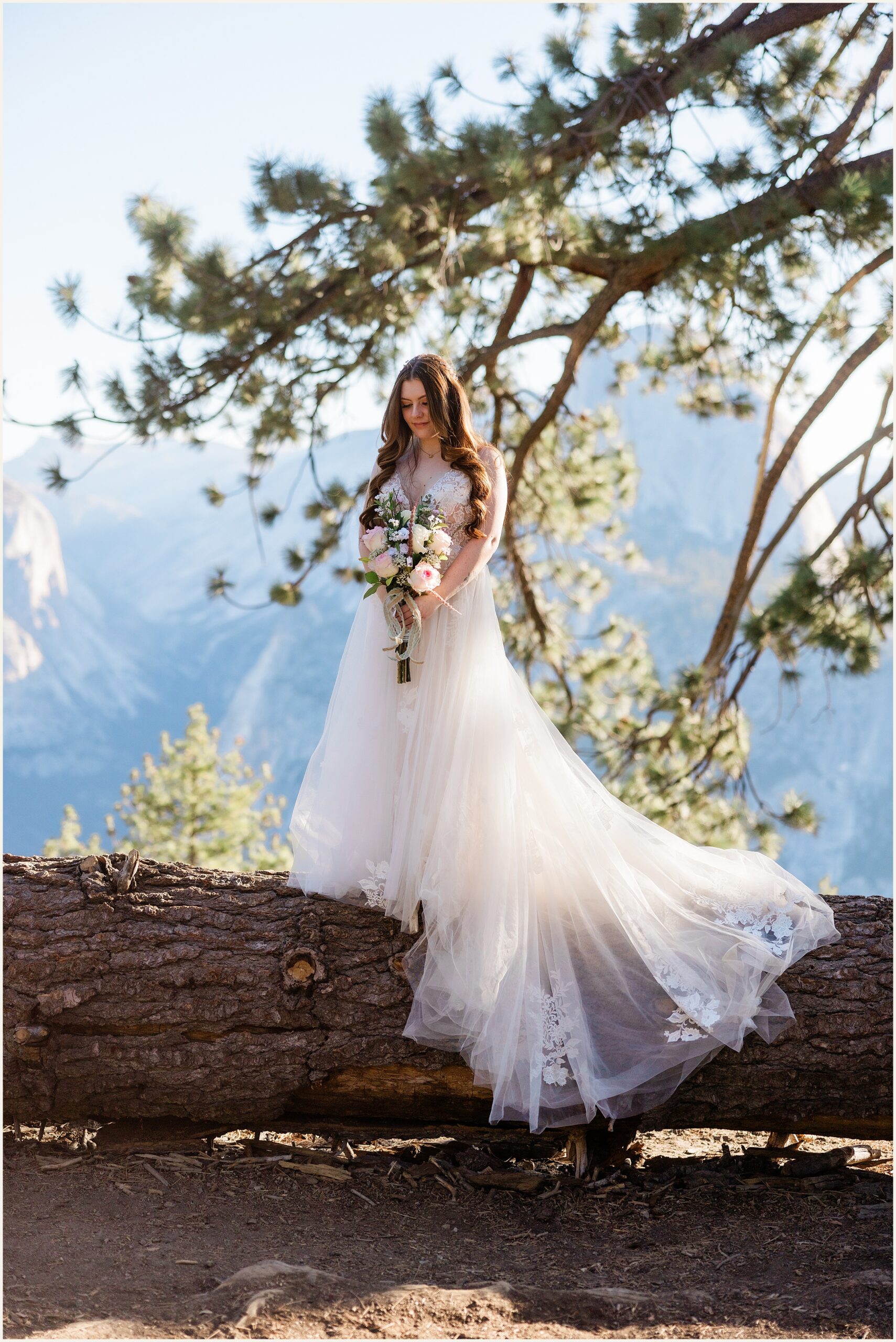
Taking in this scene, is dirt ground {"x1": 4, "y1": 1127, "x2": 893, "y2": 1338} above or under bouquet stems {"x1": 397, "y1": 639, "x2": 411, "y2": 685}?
under

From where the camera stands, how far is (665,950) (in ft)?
10.7

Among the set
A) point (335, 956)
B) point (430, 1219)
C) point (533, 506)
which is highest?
point (533, 506)

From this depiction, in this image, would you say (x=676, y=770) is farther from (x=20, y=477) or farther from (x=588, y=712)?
(x=20, y=477)

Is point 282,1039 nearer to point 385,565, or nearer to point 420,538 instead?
point 385,565

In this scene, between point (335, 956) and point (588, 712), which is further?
point (588, 712)

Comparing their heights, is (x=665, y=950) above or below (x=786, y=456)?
below

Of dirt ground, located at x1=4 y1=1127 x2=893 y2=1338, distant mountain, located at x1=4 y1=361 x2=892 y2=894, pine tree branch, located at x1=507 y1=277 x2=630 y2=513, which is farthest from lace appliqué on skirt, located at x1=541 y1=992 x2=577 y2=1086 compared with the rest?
distant mountain, located at x1=4 y1=361 x2=892 y2=894

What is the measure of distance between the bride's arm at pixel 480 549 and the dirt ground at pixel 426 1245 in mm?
1847

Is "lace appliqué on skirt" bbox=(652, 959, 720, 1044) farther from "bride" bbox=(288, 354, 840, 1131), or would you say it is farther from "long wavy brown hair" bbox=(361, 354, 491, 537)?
"long wavy brown hair" bbox=(361, 354, 491, 537)

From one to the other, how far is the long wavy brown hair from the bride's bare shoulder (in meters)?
0.02

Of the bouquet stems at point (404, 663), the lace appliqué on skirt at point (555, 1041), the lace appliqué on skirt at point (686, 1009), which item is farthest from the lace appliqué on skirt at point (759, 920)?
the bouquet stems at point (404, 663)

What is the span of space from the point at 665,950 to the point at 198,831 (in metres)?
16.2

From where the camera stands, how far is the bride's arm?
3592 mm

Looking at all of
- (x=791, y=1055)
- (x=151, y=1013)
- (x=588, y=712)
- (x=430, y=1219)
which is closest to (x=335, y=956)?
(x=151, y=1013)
